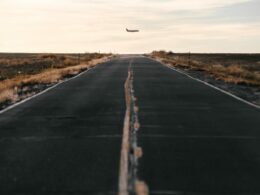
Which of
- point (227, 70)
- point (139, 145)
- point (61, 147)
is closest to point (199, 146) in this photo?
point (139, 145)

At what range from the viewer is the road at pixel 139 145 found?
303 inches

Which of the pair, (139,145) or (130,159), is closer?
(130,159)

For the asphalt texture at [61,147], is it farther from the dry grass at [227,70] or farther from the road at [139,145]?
the dry grass at [227,70]

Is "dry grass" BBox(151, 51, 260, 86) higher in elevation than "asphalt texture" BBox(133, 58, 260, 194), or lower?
lower

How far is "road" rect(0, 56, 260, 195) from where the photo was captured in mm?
7688

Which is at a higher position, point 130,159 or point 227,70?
point 130,159

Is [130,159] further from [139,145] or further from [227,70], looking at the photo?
[227,70]

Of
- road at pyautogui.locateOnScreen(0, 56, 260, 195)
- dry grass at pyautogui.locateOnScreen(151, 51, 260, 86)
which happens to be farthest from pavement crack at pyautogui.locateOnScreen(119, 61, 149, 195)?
dry grass at pyautogui.locateOnScreen(151, 51, 260, 86)

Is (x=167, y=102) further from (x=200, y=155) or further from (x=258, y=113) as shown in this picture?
(x=200, y=155)

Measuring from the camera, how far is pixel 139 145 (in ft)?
34.1

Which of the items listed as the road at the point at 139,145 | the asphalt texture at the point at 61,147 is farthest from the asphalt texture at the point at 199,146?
the asphalt texture at the point at 61,147

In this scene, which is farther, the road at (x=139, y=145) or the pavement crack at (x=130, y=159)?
the road at (x=139, y=145)

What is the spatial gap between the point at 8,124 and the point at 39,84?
50.3 ft

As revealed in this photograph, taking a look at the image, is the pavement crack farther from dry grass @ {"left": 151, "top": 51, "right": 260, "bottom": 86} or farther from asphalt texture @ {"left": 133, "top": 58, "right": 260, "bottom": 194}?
dry grass @ {"left": 151, "top": 51, "right": 260, "bottom": 86}
